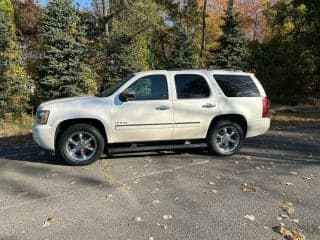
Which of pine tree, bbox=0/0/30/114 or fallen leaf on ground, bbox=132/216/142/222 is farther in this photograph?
pine tree, bbox=0/0/30/114

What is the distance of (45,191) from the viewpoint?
684 cm

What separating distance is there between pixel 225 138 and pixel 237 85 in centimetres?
118

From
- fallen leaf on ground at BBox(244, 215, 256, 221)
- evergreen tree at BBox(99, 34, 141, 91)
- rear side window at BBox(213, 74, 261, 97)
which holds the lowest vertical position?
fallen leaf on ground at BBox(244, 215, 256, 221)

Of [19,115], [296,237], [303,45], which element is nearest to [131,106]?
[296,237]

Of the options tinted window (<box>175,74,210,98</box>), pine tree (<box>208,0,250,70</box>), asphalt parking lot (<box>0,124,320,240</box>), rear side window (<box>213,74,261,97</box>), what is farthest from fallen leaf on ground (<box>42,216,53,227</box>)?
pine tree (<box>208,0,250,70</box>)

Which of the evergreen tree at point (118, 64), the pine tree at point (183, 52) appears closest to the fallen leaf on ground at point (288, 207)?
the evergreen tree at point (118, 64)

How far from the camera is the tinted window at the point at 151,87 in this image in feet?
28.6

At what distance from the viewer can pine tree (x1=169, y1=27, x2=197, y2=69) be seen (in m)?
25.9

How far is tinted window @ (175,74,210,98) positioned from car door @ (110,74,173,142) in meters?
0.29

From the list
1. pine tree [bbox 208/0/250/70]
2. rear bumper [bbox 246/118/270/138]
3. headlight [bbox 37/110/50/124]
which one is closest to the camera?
headlight [bbox 37/110/50/124]

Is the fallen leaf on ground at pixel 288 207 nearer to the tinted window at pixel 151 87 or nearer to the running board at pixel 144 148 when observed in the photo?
the running board at pixel 144 148

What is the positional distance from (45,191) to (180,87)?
3.59 m

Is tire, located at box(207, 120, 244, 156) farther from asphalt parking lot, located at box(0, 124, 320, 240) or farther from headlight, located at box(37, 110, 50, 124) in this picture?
headlight, located at box(37, 110, 50, 124)

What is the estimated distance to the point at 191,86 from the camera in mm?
9125
